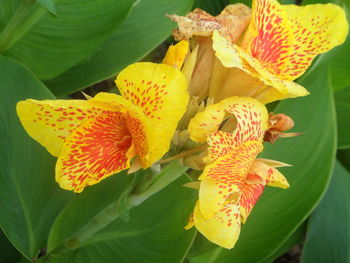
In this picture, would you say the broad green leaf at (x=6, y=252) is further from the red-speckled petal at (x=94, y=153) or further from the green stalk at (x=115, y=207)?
the red-speckled petal at (x=94, y=153)

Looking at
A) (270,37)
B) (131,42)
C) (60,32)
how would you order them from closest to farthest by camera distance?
(270,37) < (60,32) < (131,42)

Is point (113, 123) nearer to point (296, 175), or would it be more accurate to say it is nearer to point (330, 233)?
point (296, 175)

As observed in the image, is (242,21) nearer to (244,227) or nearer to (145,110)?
(145,110)

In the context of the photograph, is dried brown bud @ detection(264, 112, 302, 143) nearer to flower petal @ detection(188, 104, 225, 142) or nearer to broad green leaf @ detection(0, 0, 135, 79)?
flower petal @ detection(188, 104, 225, 142)

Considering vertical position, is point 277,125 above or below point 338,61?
above

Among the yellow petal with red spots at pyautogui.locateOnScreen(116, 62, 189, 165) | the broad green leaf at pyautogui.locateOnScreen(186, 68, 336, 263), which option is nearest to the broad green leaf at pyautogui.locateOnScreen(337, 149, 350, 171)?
the broad green leaf at pyautogui.locateOnScreen(186, 68, 336, 263)

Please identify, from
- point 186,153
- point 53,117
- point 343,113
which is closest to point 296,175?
point 343,113

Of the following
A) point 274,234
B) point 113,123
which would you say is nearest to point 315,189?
point 274,234
